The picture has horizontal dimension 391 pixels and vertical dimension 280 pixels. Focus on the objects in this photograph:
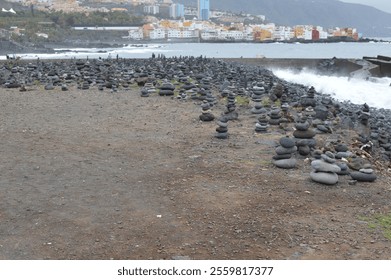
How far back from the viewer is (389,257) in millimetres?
4918

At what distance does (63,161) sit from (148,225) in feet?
10.9

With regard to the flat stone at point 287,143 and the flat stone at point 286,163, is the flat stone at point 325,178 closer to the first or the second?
the flat stone at point 286,163

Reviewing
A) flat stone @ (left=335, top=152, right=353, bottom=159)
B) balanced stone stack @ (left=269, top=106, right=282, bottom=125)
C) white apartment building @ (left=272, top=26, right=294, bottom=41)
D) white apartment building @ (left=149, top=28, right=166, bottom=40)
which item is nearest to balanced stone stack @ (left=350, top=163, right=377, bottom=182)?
flat stone @ (left=335, top=152, right=353, bottom=159)

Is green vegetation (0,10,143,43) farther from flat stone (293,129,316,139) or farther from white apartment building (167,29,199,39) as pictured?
flat stone (293,129,316,139)

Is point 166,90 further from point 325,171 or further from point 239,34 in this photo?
point 239,34

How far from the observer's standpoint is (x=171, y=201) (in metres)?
6.47

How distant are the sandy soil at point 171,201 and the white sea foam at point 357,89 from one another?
13359mm

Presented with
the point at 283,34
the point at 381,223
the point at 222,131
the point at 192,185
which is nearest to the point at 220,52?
the point at 222,131

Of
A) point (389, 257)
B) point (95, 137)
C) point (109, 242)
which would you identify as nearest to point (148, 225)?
point (109, 242)

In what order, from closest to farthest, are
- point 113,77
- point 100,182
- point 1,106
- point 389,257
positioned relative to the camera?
point 389,257 < point 100,182 < point 1,106 < point 113,77

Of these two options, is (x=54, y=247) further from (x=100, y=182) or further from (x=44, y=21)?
(x=44, y=21)

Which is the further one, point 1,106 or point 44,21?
point 44,21

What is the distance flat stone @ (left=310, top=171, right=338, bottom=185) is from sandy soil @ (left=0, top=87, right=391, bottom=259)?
147 millimetres

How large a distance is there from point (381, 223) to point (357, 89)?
21.1 meters
